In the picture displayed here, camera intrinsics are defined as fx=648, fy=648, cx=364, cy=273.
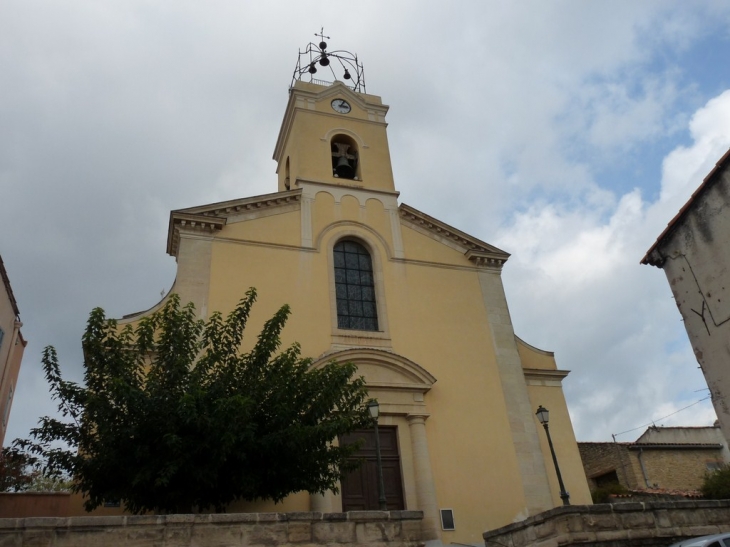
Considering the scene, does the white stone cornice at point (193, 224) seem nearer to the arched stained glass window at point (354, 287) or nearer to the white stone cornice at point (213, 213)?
the white stone cornice at point (213, 213)

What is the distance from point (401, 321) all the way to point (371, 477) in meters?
4.32

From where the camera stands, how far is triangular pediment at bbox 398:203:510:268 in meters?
19.4

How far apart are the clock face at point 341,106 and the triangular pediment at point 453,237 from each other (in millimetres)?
4368

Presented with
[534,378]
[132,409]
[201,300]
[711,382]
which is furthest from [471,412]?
[132,409]

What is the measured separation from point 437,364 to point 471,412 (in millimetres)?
1492

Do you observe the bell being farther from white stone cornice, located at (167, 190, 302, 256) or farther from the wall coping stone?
the wall coping stone

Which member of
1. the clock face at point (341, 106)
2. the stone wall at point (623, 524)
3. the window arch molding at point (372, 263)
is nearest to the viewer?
the stone wall at point (623, 524)

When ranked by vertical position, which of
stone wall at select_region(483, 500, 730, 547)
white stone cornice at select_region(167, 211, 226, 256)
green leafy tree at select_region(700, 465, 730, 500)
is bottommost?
stone wall at select_region(483, 500, 730, 547)

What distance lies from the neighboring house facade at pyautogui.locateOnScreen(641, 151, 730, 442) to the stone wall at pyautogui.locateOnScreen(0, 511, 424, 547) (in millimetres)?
8178

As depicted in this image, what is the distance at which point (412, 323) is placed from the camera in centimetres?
1745

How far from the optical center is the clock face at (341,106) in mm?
21531

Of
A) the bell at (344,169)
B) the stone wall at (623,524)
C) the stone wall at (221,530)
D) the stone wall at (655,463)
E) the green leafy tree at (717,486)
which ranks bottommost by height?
the stone wall at (623,524)

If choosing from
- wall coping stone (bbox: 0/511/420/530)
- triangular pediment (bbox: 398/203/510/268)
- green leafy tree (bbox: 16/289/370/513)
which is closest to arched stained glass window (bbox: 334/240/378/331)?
triangular pediment (bbox: 398/203/510/268)

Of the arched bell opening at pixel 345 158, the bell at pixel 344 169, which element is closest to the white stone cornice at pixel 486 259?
the arched bell opening at pixel 345 158
